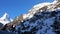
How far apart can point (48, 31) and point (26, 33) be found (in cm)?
277

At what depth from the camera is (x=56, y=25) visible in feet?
66.2

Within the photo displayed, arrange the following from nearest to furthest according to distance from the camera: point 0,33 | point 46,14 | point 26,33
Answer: point 0,33 → point 26,33 → point 46,14

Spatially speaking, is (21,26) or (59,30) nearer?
(59,30)

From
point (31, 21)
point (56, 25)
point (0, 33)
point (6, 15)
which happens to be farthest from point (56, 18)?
point (6, 15)

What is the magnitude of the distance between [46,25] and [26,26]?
9.82ft

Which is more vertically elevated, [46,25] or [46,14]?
[46,14]

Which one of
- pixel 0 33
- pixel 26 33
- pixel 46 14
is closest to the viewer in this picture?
pixel 0 33

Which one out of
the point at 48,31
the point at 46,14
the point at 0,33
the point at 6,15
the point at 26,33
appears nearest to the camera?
the point at 0,33

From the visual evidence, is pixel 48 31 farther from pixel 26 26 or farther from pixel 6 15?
pixel 6 15

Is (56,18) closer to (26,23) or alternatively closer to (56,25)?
(56,25)

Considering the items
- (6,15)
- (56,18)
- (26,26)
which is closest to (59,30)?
(56,18)

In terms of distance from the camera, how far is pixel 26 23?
23.2m

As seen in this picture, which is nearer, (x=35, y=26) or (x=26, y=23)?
(x=35, y=26)

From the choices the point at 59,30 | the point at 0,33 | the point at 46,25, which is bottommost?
the point at 0,33
